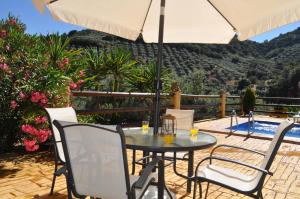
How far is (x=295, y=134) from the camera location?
999cm

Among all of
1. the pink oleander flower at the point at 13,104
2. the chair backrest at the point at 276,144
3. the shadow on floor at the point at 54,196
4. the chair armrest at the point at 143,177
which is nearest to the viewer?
the chair armrest at the point at 143,177

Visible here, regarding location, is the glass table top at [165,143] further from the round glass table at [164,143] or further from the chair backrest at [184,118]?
the chair backrest at [184,118]

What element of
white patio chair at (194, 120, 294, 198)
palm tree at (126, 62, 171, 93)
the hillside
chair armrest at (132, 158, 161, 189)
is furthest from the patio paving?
the hillside

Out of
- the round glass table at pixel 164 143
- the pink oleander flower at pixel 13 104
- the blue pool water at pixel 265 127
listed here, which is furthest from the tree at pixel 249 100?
the round glass table at pixel 164 143

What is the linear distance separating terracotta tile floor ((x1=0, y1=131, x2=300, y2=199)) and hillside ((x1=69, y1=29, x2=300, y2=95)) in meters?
22.6

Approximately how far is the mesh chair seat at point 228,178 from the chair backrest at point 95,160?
0.93 metres

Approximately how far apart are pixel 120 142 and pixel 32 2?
1.79 meters

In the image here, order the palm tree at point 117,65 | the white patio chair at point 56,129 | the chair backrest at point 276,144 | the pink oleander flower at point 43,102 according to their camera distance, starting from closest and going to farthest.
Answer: the chair backrest at point 276,144
the white patio chair at point 56,129
the pink oleander flower at point 43,102
the palm tree at point 117,65

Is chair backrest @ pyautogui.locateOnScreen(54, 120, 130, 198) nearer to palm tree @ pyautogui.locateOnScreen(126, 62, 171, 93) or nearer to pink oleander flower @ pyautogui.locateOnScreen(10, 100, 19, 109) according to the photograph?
pink oleander flower @ pyautogui.locateOnScreen(10, 100, 19, 109)

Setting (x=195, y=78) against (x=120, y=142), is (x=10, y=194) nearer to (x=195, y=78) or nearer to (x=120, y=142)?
(x=120, y=142)

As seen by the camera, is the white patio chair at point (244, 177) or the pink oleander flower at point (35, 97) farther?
the pink oleander flower at point (35, 97)

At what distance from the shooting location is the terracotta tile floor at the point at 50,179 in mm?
3119

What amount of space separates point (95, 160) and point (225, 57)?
35.3 meters

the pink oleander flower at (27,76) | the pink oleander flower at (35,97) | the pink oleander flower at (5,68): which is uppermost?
the pink oleander flower at (5,68)
